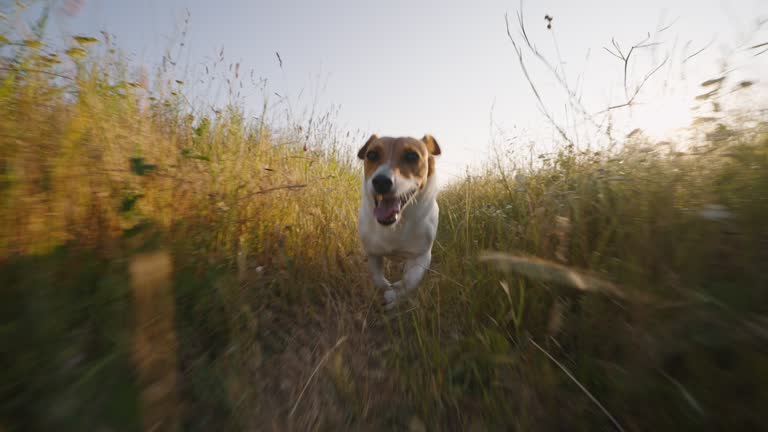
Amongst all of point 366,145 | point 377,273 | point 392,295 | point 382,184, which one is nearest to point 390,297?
point 392,295

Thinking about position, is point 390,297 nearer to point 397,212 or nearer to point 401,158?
point 397,212

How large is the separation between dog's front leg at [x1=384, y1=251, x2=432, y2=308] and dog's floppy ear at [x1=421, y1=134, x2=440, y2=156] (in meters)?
1.27

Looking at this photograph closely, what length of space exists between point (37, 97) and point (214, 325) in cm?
125

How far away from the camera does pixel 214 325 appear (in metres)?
1.33

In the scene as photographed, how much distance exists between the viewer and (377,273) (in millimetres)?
2613

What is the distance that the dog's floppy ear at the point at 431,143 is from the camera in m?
3.24

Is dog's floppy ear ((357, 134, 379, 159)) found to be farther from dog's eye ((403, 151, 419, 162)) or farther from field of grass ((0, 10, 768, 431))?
field of grass ((0, 10, 768, 431))

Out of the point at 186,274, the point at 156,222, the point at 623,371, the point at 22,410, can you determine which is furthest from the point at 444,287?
the point at 22,410

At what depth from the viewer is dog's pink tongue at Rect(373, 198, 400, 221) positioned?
238cm

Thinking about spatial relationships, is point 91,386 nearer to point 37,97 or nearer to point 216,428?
point 216,428

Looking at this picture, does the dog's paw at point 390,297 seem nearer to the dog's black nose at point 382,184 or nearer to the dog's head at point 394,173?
the dog's head at point 394,173

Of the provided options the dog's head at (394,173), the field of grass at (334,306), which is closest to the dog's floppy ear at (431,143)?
the dog's head at (394,173)

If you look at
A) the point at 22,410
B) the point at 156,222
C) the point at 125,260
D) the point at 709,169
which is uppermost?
the point at 709,169

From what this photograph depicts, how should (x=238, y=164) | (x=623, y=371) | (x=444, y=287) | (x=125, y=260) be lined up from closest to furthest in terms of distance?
1. (x=623, y=371)
2. (x=125, y=260)
3. (x=444, y=287)
4. (x=238, y=164)
